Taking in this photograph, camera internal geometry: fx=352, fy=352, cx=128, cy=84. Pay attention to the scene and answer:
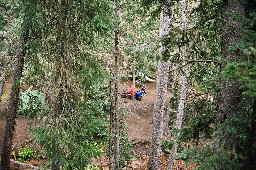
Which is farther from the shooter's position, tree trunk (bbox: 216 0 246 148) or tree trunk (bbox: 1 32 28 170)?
tree trunk (bbox: 1 32 28 170)

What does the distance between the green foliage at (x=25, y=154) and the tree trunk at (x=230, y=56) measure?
53.7ft

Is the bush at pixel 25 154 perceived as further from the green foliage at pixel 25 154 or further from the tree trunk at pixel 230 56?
the tree trunk at pixel 230 56

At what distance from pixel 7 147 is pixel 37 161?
5203 millimetres

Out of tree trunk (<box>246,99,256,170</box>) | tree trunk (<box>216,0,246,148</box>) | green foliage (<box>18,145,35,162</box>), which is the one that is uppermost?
tree trunk (<box>216,0,246,148</box>)

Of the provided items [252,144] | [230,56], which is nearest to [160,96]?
[230,56]

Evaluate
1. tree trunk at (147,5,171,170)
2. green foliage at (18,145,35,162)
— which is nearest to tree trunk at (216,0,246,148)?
tree trunk at (147,5,171,170)

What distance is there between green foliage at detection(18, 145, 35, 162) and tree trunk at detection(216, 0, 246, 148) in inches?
644

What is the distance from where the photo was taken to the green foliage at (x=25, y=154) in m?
21.4

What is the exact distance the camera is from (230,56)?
754cm

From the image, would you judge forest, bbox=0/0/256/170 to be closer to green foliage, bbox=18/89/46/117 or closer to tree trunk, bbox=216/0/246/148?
tree trunk, bbox=216/0/246/148

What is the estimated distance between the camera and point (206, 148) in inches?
309

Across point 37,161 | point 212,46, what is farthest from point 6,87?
point 212,46

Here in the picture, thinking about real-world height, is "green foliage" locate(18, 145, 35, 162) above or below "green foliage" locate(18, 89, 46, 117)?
below

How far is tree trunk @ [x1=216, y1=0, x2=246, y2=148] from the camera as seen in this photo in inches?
293
